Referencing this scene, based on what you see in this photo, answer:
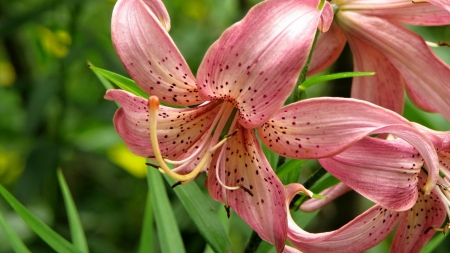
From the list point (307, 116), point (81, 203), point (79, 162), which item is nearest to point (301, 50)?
point (307, 116)

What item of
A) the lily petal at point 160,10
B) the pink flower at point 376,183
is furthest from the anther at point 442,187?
the lily petal at point 160,10

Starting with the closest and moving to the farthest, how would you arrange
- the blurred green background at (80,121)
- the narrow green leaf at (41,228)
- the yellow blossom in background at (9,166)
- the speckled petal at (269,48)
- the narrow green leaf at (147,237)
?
1. the speckled petal at (269,48)
2. the narrow green leaf at (41,228)
3. the narrow green leaf at (147,237)
4. the blurred green background at (80,121)
5. the yellow blossom in background at (9,166)

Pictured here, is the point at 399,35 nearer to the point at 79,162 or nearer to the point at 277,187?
the point at 277,187

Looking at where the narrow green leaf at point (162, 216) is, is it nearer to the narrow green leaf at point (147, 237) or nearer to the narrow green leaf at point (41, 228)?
the narrow green leaf at point (147, 237)

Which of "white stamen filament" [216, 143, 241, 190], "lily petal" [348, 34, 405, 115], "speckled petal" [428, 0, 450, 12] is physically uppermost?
"speckled petal" [428, 0, 450, 12]

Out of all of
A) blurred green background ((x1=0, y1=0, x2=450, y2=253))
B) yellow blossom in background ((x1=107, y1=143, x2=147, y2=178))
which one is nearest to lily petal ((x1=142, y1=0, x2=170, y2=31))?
blurred green background ((x1=0, y1=0, x2=450, y2=253))

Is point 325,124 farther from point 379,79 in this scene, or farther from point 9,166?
point 9,166

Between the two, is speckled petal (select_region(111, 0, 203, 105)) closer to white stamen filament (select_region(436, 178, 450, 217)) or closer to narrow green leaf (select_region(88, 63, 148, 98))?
narrow green leaf (select_region(88, 63, 148, 98))
